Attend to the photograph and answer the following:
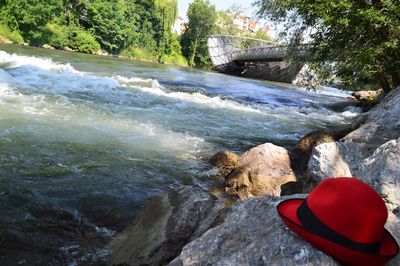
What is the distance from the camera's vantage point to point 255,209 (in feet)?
7.82

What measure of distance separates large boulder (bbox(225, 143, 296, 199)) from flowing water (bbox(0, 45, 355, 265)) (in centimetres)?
53

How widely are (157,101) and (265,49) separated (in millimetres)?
23867

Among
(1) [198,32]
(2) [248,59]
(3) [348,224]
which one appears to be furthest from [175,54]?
(3) [348,224]

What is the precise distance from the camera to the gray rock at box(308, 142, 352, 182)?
4.12m

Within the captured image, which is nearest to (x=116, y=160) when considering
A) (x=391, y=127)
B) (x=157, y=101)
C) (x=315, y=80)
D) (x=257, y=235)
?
(x=391, y=127)

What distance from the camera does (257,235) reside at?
2133mm

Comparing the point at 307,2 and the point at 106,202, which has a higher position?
the point at 307,2

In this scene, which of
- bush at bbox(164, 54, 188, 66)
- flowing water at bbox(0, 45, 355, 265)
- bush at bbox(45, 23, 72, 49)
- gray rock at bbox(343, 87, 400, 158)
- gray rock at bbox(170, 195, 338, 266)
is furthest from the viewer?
bush at bbox(164, 54, 188, 66)

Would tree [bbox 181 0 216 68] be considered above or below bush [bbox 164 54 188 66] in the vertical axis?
above

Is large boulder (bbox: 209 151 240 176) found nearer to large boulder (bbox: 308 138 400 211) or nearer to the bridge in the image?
large boulder (bbox: 308 138 400 211)

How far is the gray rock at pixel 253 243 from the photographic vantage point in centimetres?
184

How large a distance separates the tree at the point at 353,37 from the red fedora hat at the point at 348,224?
8.28m

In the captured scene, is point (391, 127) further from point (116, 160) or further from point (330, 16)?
point (330, 16)

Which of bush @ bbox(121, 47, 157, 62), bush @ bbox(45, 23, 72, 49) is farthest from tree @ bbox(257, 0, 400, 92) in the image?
bush @ bbox(121, 47, 157, 62)
